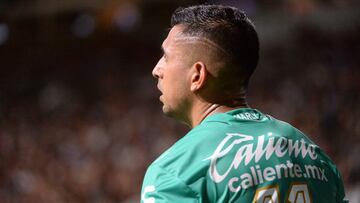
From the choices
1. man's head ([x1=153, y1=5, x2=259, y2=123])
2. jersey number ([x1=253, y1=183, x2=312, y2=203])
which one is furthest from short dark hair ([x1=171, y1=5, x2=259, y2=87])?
jersey number ([x1=253, y1=183, x2=312, y2=203])

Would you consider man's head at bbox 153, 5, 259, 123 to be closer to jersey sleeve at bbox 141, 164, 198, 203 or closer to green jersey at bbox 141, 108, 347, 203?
green jersey at bbox 141, 108, 347, 203

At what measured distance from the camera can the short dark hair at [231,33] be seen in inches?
76.9

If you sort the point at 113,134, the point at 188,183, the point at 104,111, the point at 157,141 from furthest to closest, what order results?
the point at 104,111 < the point at 113,134 < the point at 157,141 < the point at 188,183

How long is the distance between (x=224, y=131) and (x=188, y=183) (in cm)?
20

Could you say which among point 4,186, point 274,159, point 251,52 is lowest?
point 4,186

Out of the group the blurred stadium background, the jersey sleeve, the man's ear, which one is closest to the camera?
the jersey sleeve

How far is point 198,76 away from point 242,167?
0.30 metres

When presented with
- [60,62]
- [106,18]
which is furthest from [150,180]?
[60,62]

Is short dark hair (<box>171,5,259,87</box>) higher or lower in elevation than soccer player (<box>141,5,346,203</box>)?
higher

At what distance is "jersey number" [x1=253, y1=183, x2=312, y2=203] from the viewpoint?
5.86ft

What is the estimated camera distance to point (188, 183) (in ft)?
5.69

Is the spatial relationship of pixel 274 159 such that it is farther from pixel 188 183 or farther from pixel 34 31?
pixel 34 31

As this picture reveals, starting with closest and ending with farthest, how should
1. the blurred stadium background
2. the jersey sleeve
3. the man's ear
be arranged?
the jersey sleeve < the man's ear < the blurred stadium background

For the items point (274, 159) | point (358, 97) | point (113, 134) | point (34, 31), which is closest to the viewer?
point (274, 159)
